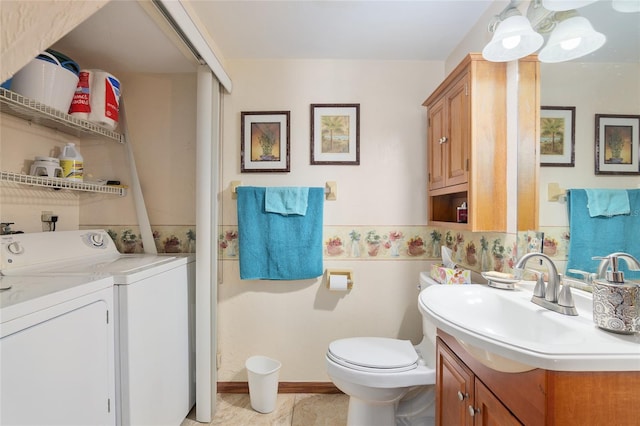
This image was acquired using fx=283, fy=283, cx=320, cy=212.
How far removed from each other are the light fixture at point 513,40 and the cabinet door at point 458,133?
189 millimetres

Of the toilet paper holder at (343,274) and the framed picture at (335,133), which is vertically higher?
the framed picture at (335,133)

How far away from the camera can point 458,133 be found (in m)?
1.46

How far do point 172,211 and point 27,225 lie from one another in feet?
2.33

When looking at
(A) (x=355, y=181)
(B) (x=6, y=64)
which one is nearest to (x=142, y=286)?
(B) (x=6, y=64)

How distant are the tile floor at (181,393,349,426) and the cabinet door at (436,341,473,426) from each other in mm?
729

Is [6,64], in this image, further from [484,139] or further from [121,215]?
[121,215]

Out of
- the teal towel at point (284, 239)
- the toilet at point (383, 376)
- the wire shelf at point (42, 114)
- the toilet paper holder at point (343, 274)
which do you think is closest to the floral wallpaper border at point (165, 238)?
the teal towel at point (284, 239)

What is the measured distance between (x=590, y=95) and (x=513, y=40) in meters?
0.36

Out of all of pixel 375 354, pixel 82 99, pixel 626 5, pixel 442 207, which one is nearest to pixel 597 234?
pixel 626 5

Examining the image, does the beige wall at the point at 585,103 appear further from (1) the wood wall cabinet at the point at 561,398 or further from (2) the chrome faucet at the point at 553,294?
(1) the wood wall cabinet at the point at 561,398

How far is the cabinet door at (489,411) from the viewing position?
778 mm

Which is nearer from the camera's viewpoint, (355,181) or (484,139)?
(484,139)

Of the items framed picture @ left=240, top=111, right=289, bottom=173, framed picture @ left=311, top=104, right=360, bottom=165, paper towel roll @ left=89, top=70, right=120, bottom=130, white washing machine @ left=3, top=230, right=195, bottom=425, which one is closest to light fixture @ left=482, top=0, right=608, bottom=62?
framed picture @ left=311, top=104, right=360, bottom=165

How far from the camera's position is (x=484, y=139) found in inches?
52.4
